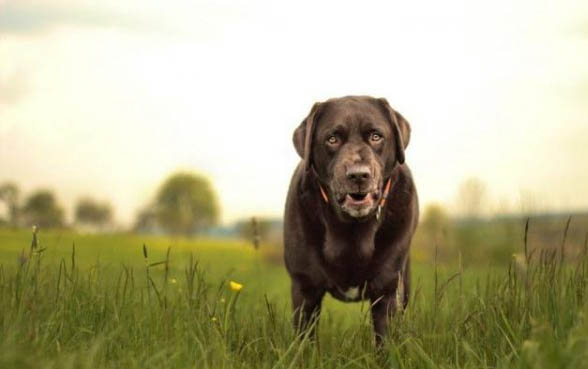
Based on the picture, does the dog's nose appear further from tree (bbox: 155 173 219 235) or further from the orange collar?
tree (bbox: 155 173 219 235)

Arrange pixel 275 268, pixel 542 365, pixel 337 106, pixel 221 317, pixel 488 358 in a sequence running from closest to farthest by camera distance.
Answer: pixel 542 365, pixel 488 358, pixel 221 317, pixel 337 106, pixel 275 268

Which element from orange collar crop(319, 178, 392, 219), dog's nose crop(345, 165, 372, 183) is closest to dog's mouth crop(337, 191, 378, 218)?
dog's nose crop(345, 165, 372, 183)

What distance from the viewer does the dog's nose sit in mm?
4715

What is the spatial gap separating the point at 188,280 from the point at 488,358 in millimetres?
1942

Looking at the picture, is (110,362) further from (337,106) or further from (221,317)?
(337,106)

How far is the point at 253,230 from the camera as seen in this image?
242 inches

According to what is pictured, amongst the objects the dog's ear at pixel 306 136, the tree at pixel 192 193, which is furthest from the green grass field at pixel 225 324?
the tree at pixel 192 193

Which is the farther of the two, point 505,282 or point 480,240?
point 480,240

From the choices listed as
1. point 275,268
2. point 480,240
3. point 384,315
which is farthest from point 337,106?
point 275,268

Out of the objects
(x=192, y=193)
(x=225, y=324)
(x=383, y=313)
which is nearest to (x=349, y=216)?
(x=383, y=313)

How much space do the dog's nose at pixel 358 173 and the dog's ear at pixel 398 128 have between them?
25.9 inches

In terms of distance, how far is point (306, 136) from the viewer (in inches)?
207

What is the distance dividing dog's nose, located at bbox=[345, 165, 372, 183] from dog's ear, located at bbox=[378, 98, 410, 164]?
66 centimetres

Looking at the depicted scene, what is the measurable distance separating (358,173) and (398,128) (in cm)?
76
